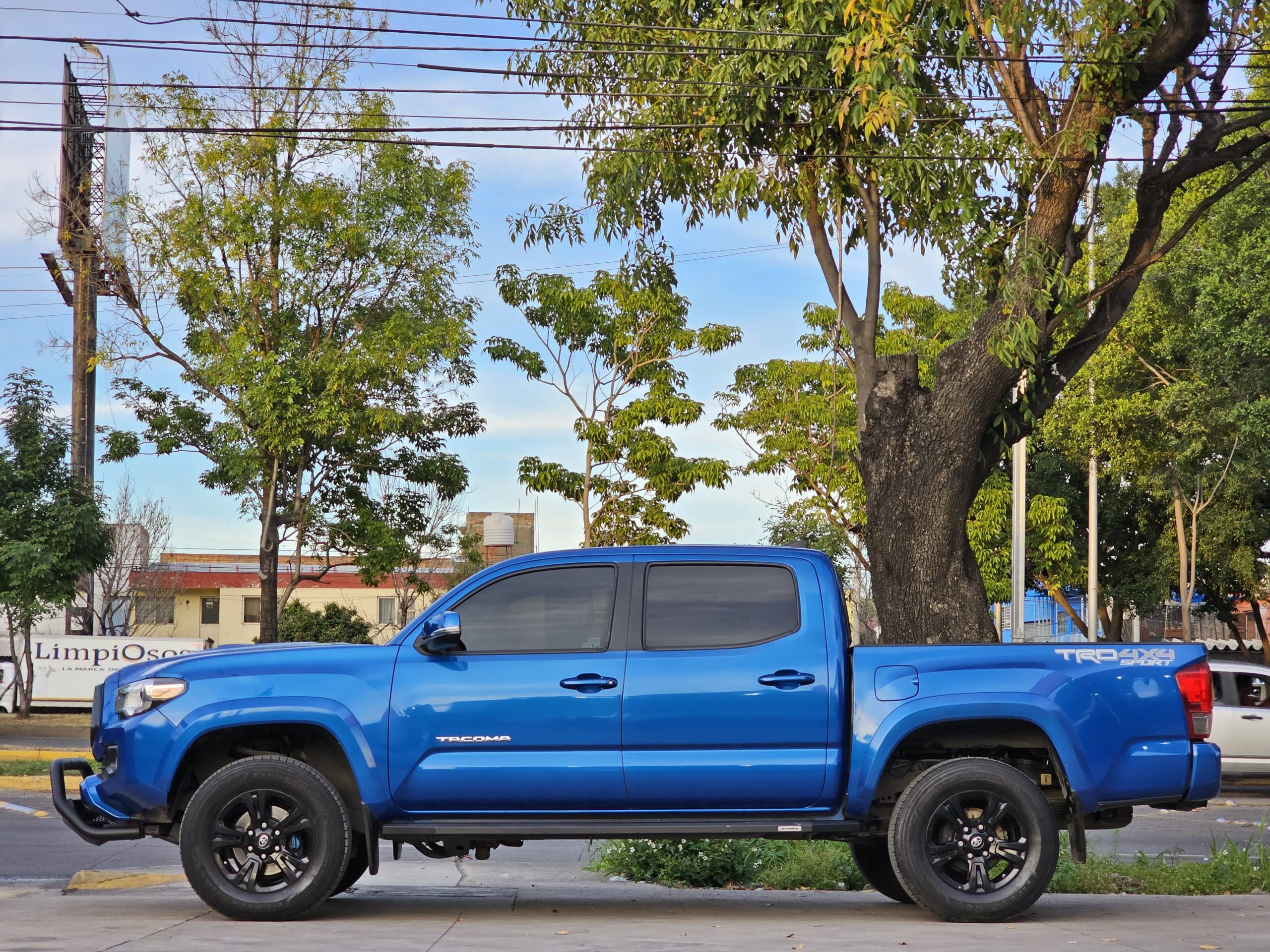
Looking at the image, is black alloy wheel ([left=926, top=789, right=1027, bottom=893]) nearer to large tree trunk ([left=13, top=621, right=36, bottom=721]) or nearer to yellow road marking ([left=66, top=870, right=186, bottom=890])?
yellow road marking ([left=66, top=870, right=186, bottom=890])

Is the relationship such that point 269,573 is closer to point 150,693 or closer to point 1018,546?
point 1018,546

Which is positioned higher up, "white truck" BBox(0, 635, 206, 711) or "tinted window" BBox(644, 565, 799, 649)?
"tinted window" BBox(644, 565, 799, 649)

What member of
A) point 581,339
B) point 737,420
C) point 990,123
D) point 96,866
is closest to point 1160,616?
point 737,420

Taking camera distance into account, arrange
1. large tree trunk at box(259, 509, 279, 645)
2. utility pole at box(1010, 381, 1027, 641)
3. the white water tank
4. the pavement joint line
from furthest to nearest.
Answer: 1. the white water tank
2. large tree trunk at box(259, 509, 279, 645)
3. utility pole at box(1010, 381, 1027, 641)
4. the pavement joint line

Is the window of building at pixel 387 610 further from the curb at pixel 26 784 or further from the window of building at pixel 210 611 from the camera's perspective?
the curb at pixel 26 784

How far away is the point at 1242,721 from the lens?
54.3ft

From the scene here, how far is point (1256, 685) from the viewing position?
1678 centimetres

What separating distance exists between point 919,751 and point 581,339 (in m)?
20.2

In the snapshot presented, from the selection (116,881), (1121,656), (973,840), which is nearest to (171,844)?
(116,881)

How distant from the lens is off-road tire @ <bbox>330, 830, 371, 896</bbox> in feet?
23.7

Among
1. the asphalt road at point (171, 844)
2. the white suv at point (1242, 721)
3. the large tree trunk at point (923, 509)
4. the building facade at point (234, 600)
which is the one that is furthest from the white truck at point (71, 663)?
the building facade at point (234, 600)

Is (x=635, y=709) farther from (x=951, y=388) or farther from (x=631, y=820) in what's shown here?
(x=951, y=388)

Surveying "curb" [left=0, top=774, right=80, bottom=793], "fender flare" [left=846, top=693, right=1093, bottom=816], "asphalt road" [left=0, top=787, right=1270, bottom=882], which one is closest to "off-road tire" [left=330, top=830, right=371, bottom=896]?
"asphalt road" [left=0, top=787, right=1270, bottom=882]

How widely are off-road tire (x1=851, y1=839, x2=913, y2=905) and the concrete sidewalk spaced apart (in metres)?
0.12
